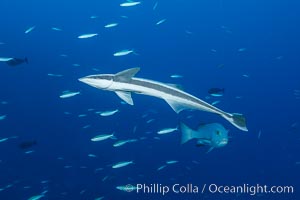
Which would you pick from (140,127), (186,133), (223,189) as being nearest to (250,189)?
(186,133)

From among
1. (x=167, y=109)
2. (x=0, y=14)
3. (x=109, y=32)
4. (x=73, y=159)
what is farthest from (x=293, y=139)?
(x=0, y=14)

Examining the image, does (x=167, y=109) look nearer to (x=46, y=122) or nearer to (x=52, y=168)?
(x=46, y=122)

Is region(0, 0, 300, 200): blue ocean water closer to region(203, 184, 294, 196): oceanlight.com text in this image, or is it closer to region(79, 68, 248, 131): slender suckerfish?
region(203, 184, 294, 196): oceanlight.com text

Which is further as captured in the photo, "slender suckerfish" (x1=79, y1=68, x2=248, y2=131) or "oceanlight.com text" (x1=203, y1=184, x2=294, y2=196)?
"oceanlight.com text" (x1=203, y1=184, x2=294, y2=196)

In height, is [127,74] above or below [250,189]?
above

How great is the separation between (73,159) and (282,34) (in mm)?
31864

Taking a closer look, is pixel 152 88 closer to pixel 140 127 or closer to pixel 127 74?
pixel 127 74

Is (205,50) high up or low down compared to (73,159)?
down

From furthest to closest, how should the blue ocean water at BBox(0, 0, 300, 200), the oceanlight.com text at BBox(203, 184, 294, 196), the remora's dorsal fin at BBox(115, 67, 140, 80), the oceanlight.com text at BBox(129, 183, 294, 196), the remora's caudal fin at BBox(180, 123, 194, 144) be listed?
the blue ocean water at BBox(0, 0, 300, 200) < the oceanlight.com text at BBox(203, 184, 294, 196) < the oceanlight.com text at BBox(129, 183, 294, 196) < the remora's caudal fin at BBox(180, 123, 194, 144) < the remora's dorsal fin at BBox(115, 67, 140, 80)

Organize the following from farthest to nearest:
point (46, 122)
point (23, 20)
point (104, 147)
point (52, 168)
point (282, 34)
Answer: point (23, 20) → point (282, 34) → point (46, 122) → point (104, 147) → point (52, 168)

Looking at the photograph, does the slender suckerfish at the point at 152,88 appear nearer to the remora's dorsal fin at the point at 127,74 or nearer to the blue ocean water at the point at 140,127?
the remora's dorsal fin at the point at 127,74

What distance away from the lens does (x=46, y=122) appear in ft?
85.4

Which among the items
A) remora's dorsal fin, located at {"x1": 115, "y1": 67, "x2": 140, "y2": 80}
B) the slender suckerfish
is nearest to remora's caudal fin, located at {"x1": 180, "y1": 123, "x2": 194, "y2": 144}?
the slender suckerfish

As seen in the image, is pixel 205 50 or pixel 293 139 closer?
pixel 293 139
